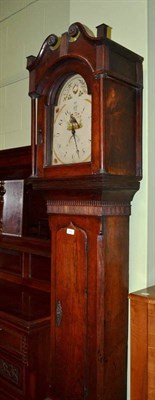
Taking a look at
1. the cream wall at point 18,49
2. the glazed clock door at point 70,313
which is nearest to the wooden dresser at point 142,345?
the glazed clock door at point 70,313

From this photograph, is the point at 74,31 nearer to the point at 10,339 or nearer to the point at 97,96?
the point at 97,96

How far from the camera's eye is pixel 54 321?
1544mm

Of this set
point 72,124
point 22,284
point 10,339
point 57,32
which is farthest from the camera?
Result: point 22,284

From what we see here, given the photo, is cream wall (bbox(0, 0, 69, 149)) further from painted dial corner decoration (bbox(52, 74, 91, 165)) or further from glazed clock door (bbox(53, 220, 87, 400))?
glazed clock door (bbox(53, 220, 87, 400))

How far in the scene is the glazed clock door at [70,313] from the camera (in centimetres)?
141

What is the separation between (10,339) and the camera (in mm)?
1897

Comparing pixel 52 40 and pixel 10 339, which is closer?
pixel 52 40

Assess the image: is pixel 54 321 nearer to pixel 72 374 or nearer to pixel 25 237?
pixel 72 374

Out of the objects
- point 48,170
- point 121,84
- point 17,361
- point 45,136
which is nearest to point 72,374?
point 17,361

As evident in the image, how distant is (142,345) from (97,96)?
0.99m

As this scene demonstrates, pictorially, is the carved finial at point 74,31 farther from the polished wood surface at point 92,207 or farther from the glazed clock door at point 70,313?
the glazed clock door at point 70,313

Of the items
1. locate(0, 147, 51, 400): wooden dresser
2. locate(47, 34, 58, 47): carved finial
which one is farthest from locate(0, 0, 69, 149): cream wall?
locate(47, 34, 58, 47): carved finial

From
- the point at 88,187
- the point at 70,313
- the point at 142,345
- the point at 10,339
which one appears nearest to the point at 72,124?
the point at 88,187

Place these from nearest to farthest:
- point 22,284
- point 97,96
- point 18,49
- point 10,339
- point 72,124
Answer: point 97,96, point 72,124, point 10,339, point 22,284, point 18,49
